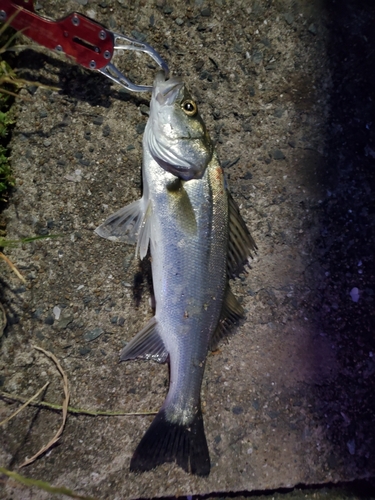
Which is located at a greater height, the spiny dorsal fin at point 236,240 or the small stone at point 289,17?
the small stone at point 289,17

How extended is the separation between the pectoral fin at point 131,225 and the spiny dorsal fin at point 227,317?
54 cm

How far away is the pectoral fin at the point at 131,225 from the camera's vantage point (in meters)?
2.19

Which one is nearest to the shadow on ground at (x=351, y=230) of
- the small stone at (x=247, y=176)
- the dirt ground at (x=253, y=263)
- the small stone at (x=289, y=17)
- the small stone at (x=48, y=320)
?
the dirt ground at (x=253, y=263)

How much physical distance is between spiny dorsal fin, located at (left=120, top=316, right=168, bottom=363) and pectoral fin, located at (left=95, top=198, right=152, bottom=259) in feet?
1.39

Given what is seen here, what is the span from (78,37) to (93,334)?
1666 millimetres

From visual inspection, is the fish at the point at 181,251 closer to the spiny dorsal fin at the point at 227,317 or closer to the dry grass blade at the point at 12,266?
the spiny dorsal fin at the point at 227,317

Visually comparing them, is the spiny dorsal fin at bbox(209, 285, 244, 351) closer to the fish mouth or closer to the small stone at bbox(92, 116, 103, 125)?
the fish mouth

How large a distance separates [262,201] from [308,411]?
4.46 feet

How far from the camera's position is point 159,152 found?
2.16 m

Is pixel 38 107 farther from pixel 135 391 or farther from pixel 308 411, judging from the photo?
pixel 308 411

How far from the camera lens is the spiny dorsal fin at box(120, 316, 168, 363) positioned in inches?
89.4

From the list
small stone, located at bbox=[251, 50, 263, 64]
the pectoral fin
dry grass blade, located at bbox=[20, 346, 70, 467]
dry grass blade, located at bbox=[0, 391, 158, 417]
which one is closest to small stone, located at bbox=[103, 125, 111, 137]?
the pectoral fin

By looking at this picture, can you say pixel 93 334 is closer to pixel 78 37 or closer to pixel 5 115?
pixel 5 115

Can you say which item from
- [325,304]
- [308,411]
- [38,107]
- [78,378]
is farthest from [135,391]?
[38,107]
